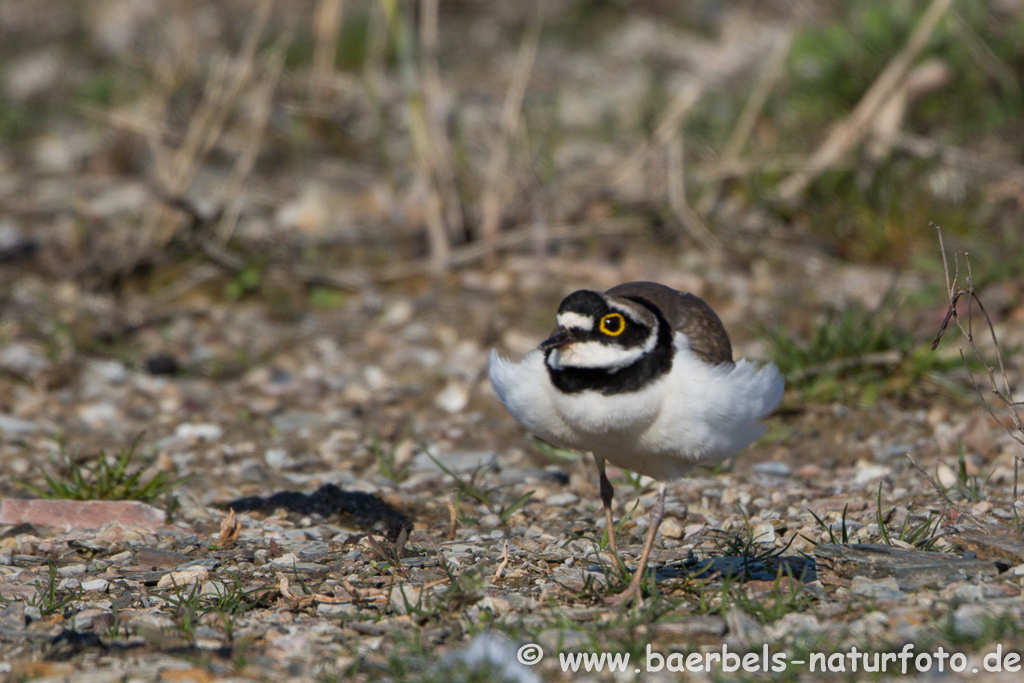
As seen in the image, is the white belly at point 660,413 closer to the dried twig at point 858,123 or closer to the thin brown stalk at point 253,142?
the thin brown stalk at point 253,142

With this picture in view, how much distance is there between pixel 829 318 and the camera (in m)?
5.50

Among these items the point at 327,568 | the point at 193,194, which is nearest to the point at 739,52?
the point at 193,194

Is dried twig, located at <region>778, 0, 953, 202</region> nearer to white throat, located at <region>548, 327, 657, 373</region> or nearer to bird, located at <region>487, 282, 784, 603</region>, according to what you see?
bird, located at <region>487, 282, 784, 603</region>

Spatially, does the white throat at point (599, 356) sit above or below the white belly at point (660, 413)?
above

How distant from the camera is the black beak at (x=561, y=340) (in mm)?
3344

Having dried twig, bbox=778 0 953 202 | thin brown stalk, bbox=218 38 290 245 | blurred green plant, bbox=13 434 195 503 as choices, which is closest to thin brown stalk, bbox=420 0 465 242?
thin brown stalk, bbox=218 38 290 245

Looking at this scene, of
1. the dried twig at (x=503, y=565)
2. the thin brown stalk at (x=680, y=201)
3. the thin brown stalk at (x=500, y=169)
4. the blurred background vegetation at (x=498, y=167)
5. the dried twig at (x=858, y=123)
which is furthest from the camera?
the dried twig at (x=858, y=123)

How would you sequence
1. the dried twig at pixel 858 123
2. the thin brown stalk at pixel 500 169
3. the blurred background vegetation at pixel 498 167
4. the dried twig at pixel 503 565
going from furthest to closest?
the dried twig at pixel 858 123 → the blurred background vegetation at pixel 498 167 → the thin brown stalk at pixel 500 169 → the dried twig at pixel 503 565

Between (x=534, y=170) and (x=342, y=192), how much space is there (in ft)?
6.02

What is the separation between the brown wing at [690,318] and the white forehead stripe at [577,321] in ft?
1.17

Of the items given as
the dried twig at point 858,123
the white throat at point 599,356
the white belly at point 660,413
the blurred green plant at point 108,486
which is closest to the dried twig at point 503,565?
the white belly at point 660,413

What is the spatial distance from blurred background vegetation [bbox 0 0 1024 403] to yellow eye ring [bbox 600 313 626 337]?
2320 millimetres

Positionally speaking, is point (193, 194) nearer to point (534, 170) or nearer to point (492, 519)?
point (534, 170)

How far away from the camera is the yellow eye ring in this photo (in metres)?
3.36
